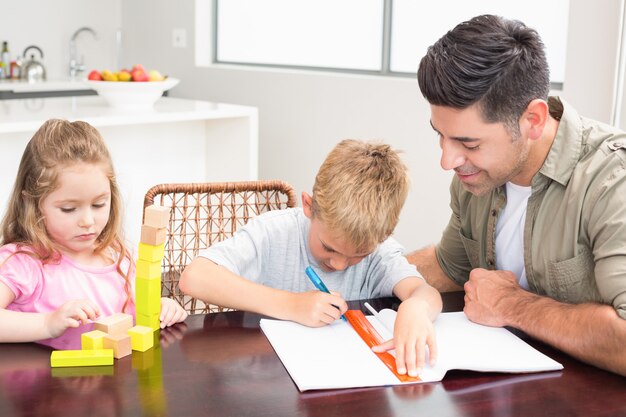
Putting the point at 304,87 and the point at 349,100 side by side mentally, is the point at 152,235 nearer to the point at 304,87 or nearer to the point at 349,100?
the point at 349,100

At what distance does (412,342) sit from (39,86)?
435 cm

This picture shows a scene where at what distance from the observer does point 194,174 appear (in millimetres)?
4094

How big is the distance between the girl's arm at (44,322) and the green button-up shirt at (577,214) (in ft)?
2.90

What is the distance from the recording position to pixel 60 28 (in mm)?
5621

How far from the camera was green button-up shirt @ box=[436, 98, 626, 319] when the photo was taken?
1.47 m


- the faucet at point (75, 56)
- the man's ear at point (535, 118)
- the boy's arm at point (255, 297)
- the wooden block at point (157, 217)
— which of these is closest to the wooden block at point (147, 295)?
the wooden block at point (157, 217)

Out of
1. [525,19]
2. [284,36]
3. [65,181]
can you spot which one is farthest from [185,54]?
[65,181]

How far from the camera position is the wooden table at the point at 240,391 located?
1.13 m

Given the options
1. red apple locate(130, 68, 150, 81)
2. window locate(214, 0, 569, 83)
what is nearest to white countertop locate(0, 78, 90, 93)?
window locate(214, 0, 569, 83)

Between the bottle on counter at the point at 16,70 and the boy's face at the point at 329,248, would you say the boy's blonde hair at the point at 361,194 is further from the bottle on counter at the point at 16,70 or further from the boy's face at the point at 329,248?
the bottle on counter at the point at 16,70

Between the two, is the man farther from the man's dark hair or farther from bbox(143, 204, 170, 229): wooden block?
bbox(143, 204, 170, 229): wooden block

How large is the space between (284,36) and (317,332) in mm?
3345

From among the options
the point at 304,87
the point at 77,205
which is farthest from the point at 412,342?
the point at 304,87

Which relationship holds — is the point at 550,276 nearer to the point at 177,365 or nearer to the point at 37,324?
the point at 177,365
